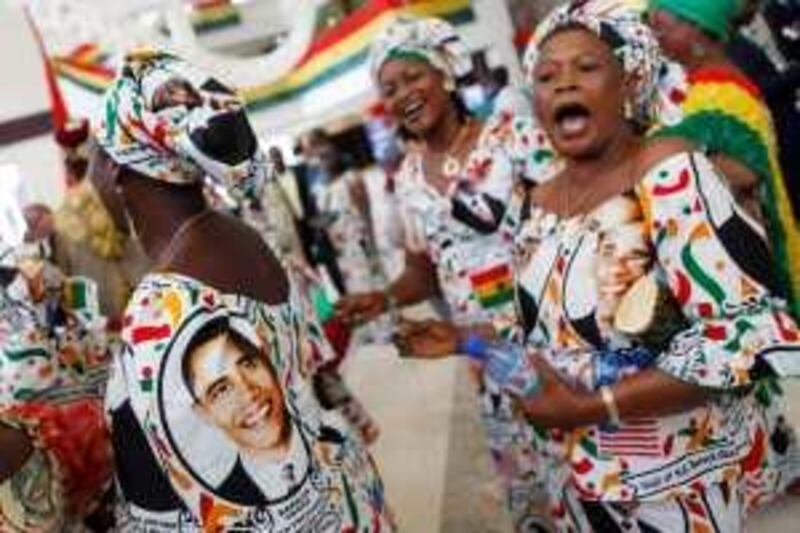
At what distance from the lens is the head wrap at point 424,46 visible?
2.96m

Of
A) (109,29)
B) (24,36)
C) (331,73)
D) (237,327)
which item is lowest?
(237,327)

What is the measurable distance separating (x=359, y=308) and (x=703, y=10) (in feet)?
3.59

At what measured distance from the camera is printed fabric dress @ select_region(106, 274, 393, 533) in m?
1.61

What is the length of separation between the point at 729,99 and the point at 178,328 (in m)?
1.56

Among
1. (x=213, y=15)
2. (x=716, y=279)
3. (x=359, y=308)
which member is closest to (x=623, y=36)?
(x=716, y=279)

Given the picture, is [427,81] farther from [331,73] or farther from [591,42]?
[331,73]

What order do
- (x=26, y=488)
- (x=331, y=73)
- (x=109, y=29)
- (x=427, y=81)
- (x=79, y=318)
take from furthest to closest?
1. (x=331, y=73)
2. (x=109, y=29)
3. (x=427, y=81)
4. (x=79, y=318)
5. (x=26, y=488)

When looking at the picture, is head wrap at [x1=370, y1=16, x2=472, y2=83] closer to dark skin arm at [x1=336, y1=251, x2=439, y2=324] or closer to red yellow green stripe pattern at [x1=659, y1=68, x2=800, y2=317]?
dark skin arm at [x1=336, y1=251, x2=439, y2=324]

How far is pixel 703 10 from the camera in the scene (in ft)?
8.66

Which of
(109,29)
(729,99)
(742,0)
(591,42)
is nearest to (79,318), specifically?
(591,42)

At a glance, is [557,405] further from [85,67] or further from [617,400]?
[85,67]

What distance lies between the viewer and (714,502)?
1785 millimetres

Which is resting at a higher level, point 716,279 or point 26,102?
point 26,102

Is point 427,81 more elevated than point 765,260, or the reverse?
point 427,81
